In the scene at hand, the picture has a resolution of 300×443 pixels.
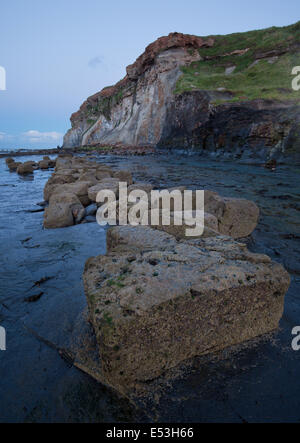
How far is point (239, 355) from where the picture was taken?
1688 millimetres

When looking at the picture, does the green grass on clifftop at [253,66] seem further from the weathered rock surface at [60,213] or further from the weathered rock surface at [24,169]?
the weathered rock surface at [60,213]

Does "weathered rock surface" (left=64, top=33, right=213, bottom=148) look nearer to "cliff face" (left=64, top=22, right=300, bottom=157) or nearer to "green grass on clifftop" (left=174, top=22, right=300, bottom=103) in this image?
"cliff face" (left=64, top=22, right=300, bottom=157)

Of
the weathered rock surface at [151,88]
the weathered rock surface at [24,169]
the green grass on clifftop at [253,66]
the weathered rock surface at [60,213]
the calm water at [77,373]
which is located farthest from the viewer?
the weathered rock surface at [151,88]

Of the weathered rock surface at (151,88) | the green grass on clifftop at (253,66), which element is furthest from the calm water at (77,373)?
the weathered rock surface at (151,88)

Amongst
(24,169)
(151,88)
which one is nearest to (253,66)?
(151,88)

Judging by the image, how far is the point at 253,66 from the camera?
22938mm

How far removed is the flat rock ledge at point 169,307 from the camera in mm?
1406

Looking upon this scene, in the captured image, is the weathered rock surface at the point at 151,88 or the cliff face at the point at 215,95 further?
the weathered rock surface at the point at 151,88

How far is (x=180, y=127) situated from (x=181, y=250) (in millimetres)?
23790

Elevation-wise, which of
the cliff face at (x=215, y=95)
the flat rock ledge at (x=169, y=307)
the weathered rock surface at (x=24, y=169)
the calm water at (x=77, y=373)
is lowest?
the calm water at (x=77, y=373)

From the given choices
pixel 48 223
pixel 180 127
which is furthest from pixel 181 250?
pixel 180 127

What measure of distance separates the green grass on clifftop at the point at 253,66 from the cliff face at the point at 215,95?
0.21ft
